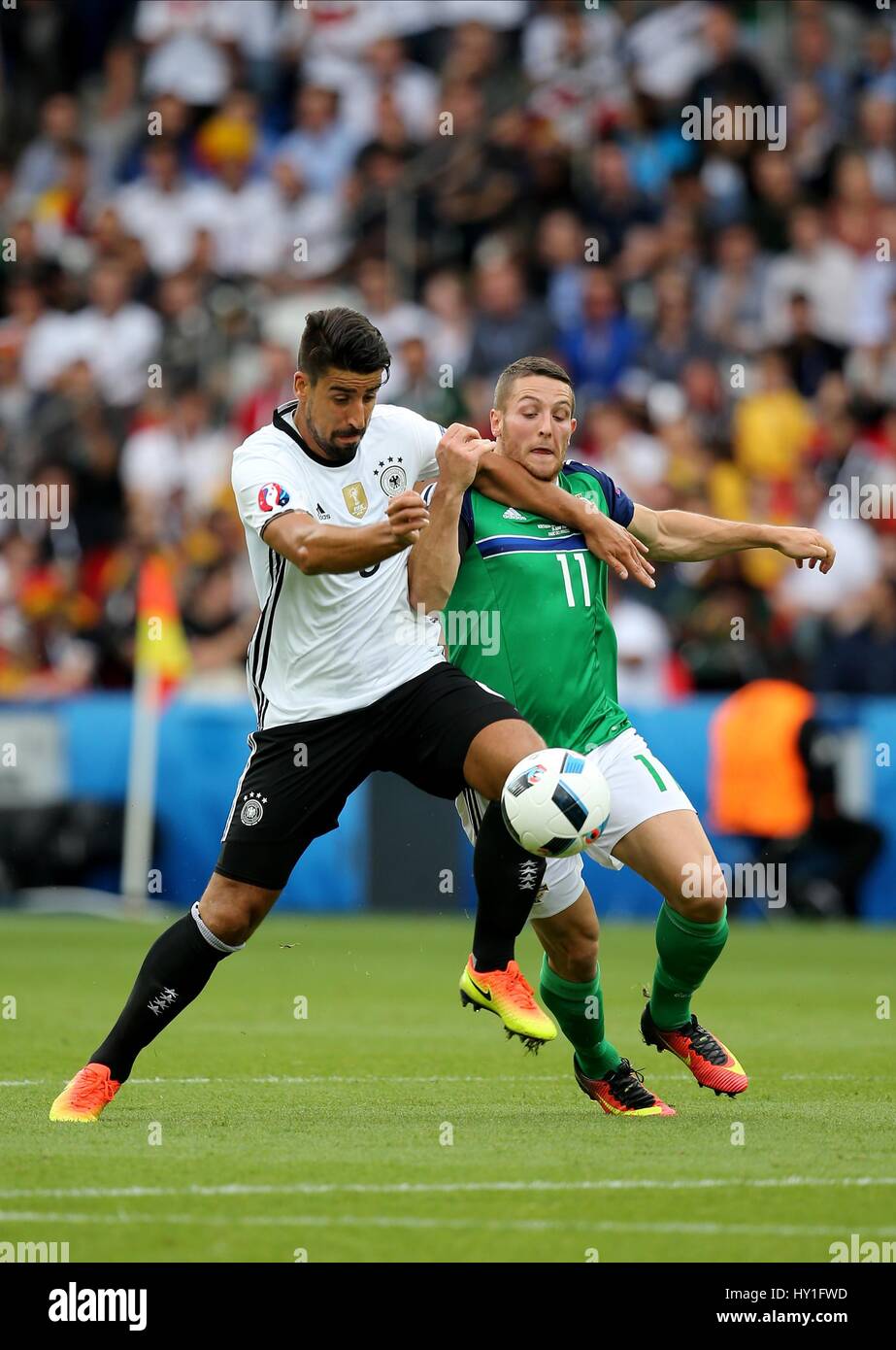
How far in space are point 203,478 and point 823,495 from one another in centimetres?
526

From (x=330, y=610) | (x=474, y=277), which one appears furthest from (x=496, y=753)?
(x=474, y=277)

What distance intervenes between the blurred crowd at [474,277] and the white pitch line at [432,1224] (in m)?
10.6

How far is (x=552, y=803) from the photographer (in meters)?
6.96

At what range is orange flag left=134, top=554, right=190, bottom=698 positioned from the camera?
54.4 ft

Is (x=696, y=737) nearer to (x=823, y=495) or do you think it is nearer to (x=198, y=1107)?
(x=823, y=495)

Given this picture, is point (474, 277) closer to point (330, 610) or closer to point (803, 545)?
point (803, 545)

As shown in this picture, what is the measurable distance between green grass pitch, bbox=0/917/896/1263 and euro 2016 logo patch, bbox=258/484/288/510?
1.95 metres

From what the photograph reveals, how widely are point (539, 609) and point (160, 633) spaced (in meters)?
9.18

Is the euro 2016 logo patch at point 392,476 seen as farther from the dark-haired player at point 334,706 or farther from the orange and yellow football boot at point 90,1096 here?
the orange and yellow football boot at point 90,1096

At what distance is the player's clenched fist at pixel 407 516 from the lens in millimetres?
6648

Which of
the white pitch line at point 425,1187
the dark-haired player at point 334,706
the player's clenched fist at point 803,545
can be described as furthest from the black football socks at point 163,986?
the player's clenched fist at point 803,545
